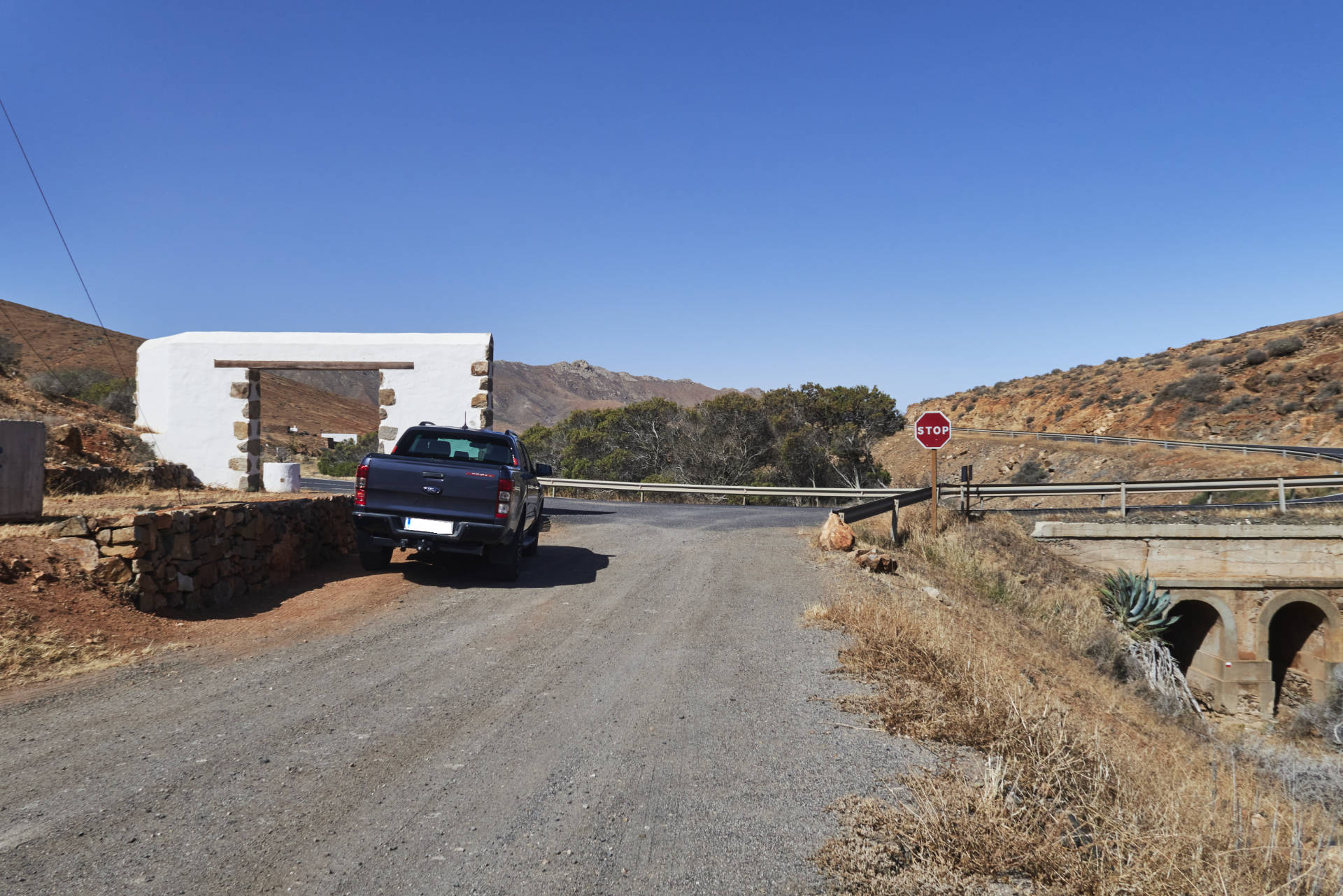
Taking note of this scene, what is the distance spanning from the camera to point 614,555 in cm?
1309

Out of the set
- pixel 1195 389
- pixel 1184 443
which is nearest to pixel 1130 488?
pixel 1184 443

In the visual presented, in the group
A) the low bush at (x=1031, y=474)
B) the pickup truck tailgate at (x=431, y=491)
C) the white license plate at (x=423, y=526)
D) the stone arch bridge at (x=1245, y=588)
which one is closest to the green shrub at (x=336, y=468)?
the pickup truck tailgate at (x=431, y=491)

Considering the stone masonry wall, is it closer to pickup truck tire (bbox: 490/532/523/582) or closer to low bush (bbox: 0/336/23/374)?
pickup truck tire (bbox: 490/532/523/582)

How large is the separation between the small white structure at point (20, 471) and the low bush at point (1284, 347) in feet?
190

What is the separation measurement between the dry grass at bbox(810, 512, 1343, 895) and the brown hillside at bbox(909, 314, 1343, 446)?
131 feet

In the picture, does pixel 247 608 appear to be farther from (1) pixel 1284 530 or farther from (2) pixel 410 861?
(1) pixel 1284 530

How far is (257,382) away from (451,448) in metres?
8.16

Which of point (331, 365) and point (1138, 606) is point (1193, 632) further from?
point (331, 365)

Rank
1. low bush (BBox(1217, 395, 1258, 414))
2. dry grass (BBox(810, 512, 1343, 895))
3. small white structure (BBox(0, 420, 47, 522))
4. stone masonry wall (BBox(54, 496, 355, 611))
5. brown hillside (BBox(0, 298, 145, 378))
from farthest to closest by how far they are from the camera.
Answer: brown hillside (BBox(0, 298, 145, 378)) → low bush (BBox(1217, 395, 1258, 414)) → small white structure (BBox(0, 420, 47, 522)) → stone masonry wall (BBox(54, 496, 355, 611)) → dry grass (BBox(810, 512, 1343, 895))

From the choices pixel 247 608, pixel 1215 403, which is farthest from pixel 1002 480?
pixel 247 608

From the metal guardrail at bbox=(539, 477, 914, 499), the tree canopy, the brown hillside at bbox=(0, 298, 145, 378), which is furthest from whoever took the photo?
the brown hillside at bbox=(0, 298, 145, 378)

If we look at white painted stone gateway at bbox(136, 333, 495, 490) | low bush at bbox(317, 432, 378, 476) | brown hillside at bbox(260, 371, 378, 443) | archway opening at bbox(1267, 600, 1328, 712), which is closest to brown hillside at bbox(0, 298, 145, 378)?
brown hillside at bbox(260, 371, 378, 443)

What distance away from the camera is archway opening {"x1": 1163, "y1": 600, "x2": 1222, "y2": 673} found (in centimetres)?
1839

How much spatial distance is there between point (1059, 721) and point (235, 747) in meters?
4.89
